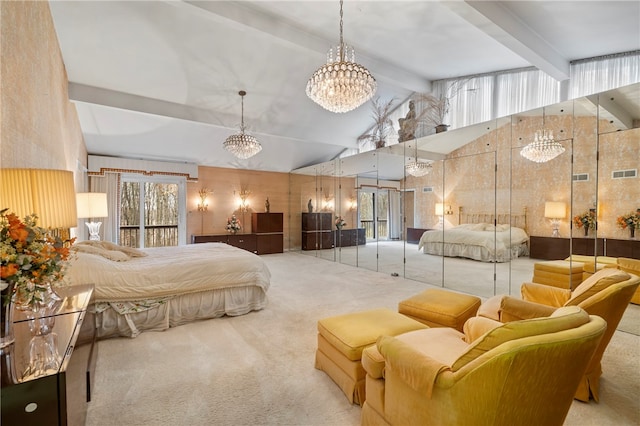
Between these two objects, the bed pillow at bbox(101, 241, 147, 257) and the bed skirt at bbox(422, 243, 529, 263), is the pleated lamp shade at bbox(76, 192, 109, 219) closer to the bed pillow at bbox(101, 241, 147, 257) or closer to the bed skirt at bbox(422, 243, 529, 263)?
the bed pillow at bbox(101, 241, 147, 257)

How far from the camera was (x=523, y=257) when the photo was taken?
14.5ft

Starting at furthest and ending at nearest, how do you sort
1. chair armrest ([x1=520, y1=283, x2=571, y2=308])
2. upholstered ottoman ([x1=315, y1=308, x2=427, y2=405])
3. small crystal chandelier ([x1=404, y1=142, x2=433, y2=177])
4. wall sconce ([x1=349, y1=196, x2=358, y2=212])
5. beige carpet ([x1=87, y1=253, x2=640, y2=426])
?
1. wall sconce ([x1=349, y1=196, x2=358, y2=212])
2. small crystal chandelier ([x1=404, y1=142, x2=433, y2=177])
3. chair armrest ([x1=520, y1=283, x2=571, y2=308])
4. upholstered ottoman ([x1=315, y1=308, x2=427, y2=405])
5. beige carpet ([x1=87, y1=253, x2=640, y2=426])

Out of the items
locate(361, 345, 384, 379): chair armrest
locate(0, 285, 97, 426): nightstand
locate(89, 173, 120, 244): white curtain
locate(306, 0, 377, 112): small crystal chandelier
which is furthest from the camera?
locate(89, 173, 120, 244): white curtain

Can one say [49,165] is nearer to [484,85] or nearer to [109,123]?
[109,123]

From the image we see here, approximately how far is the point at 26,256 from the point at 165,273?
7.78ft

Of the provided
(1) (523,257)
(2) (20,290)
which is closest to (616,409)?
(1) (523,257)

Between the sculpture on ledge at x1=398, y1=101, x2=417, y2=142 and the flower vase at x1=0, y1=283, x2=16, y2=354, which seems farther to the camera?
the sculpture on ledge at x1=398, y1=101, x2=417, y2=142

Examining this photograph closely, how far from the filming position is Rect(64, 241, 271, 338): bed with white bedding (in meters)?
3.16

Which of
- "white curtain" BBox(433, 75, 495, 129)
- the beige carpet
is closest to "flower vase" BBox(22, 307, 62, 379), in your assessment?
the beige carpet

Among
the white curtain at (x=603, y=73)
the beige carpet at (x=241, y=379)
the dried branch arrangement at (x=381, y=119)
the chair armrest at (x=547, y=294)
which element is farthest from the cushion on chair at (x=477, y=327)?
the dried branch arrangement at (x=381, y=119)

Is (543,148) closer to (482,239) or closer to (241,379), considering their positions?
(482,239)

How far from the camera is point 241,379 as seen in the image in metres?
2.41

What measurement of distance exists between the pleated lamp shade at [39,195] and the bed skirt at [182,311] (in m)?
1.94

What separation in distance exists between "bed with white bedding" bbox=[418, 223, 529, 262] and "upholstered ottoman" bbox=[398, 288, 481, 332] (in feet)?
7.32
